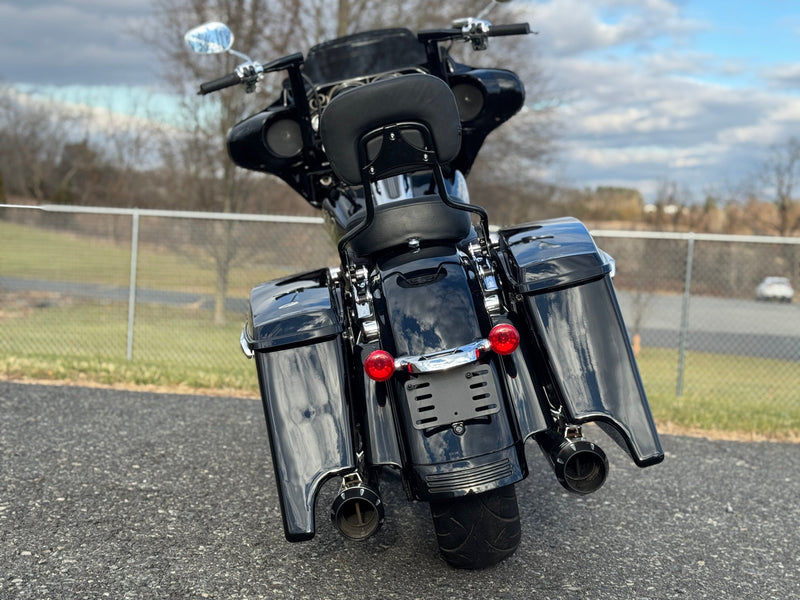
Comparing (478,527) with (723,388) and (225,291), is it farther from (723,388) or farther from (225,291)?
(225,291)

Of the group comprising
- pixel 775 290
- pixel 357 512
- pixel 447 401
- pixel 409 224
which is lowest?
pixel 357 512

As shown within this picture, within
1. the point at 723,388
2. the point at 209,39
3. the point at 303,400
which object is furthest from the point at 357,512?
the point at 723,388

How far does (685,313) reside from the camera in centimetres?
733

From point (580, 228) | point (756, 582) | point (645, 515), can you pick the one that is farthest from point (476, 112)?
point (756, 582)

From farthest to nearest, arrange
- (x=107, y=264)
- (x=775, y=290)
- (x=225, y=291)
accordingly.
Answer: (x=107, y=264), (x=225, y=291), (x=775, y=290)

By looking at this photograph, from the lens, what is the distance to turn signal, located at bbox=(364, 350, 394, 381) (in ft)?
8.18

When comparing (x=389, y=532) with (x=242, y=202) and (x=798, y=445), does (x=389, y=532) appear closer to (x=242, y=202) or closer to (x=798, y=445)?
(x=798, y=445)

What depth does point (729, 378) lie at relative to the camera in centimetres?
745

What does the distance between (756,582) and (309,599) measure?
1.78 metres

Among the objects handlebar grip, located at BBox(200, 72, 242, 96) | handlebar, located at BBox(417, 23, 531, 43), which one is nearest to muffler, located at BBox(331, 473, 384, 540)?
handlebar grip, located at BBox(200, 72, 242, 96)

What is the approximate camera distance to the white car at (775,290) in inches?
290

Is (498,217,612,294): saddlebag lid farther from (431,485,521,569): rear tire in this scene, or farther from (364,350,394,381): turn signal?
(431,485,521,569): rear tire

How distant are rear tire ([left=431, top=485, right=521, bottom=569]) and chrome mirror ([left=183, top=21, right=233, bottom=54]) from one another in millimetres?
2509

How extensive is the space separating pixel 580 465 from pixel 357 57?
2204 mm
